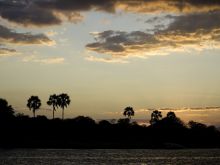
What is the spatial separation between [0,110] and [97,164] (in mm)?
87727

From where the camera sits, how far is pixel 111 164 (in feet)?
380

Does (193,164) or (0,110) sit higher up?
(0,110)

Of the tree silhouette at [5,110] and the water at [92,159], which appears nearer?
the water at [92,159]

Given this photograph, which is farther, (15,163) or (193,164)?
(193,164)

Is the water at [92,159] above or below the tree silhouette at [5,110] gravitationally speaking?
below

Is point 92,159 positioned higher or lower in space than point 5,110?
lower

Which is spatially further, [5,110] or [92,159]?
[5,110]

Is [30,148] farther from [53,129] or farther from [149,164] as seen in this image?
[149,164]

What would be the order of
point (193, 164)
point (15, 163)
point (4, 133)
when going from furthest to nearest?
point (4, 133)
point (193, 164)
point (15, 163)

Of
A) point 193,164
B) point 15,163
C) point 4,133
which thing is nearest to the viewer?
point 15,163

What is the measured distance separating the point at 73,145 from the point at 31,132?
57.1ft

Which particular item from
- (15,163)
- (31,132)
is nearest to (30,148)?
(31,132)

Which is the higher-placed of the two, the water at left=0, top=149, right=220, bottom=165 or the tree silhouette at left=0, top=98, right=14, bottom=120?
the tree silhouette at left=0, top=98, right=14, bottom=120

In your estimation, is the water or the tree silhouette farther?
the tree silhouette
